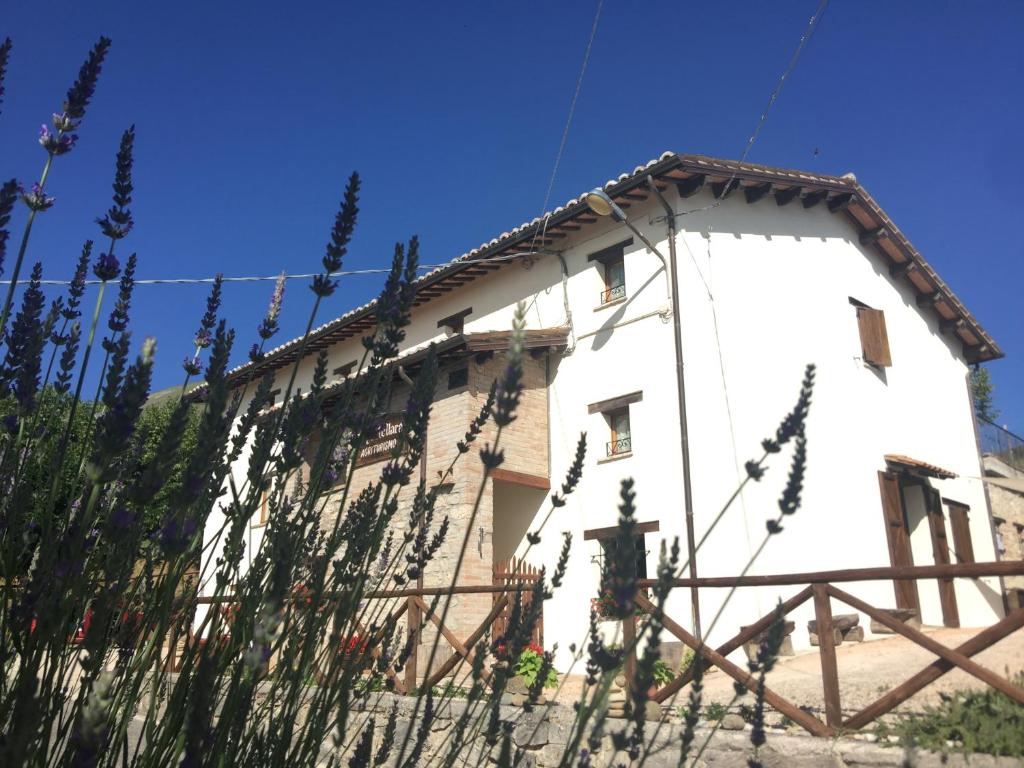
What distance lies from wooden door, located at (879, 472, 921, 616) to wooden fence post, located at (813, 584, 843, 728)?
28.6 feet

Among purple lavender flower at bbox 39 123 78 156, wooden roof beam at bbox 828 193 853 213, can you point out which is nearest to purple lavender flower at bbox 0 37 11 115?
purple lavender flower at bbox 39 123 78 156

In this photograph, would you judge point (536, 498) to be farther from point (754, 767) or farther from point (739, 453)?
point (754, 767)

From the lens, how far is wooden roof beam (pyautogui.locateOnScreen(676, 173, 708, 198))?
12.1 m

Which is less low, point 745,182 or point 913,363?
point 745,182

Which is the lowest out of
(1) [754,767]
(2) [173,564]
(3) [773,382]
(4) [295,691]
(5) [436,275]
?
(1) [754,767]

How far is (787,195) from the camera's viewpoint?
1307 centimetres

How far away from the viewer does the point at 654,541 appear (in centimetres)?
1086

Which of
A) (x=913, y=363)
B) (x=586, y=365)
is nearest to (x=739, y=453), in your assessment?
(x=586, y=365)

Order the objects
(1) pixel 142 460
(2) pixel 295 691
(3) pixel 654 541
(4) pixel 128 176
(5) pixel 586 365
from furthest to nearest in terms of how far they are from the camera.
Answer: (5) pixel 586 365 → (3) pixel 654 541 → (1) pixel 142 460 → (4) pixel 128 176 → (2) pixel 295 691

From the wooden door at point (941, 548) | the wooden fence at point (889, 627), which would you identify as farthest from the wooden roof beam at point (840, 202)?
the wooden fence at point (889, 627)

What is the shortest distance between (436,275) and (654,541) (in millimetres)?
6639

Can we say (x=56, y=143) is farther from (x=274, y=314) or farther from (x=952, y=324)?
(x=952, y=324)

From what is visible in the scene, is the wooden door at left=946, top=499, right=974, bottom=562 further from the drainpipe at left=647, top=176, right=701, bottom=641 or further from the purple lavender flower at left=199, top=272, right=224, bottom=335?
the purple lavender flower at left=199, top=272, right=224, bottom=335

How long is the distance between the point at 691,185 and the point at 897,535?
20.6 ft
